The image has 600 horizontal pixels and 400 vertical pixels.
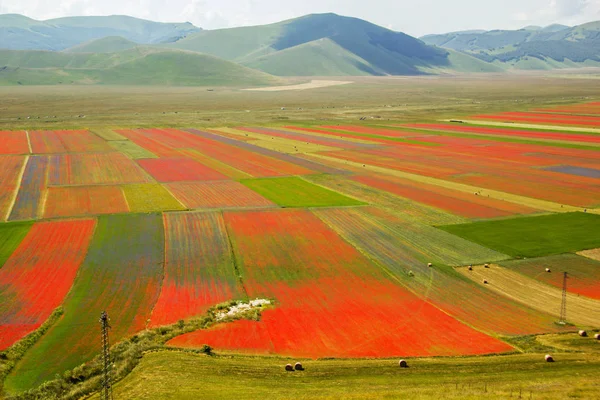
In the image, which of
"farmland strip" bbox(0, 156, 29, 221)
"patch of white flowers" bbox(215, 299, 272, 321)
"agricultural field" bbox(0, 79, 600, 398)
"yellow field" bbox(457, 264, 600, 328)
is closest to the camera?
"agricultural field" bbox(0, 79, 600, 398)

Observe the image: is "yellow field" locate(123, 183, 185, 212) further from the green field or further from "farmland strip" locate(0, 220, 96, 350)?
the green field

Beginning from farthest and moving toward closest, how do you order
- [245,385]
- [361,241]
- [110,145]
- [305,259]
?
1. [110,145]
2. [361,241]
3. [305,259]
4. [245,385]

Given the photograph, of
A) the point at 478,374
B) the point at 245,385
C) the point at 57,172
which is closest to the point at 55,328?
the point at 245,385

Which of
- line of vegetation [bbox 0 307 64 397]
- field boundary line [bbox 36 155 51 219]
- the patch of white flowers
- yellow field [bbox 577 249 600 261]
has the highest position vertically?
yellow field [bbox 577 249 600 261]

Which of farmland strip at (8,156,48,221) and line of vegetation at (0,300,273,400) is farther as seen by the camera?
farmland strip at (8,156,48,221)

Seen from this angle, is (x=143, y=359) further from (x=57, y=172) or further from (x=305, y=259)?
(x=57, y=172)

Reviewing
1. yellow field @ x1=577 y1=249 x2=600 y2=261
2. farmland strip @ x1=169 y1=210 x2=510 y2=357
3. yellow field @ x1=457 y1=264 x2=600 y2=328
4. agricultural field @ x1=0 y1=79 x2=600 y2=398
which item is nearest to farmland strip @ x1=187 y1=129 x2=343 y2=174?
agricultural field @ x1=0 y1=79 x2=600 y2=398

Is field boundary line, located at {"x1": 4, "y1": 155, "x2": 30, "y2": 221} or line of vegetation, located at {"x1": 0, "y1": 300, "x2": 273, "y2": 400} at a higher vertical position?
field boundary line, located at {"x1": 4, "y1": 155, "x2": 30, "y2": 221}

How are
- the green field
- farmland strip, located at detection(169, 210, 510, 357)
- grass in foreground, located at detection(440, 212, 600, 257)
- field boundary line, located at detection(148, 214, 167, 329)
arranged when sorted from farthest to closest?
1. grass in foreground, located at detection(440, 212, 600, 257)
2. the green field
3. field boundary line, located at detection(148, 214, 167, 329)
4. farmland strip, located at detection(169, 210, 510, 357)
